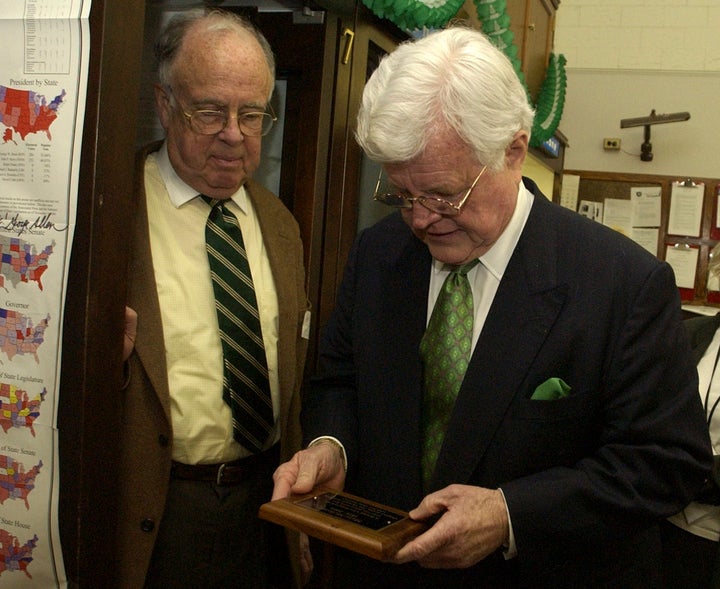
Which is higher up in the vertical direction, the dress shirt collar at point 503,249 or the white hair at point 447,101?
the white hair at point 447,101

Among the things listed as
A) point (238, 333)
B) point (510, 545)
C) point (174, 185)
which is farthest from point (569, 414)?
point (174, 185)

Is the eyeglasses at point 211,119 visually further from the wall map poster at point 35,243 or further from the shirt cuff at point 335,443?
the shirt cuff at point 335,443

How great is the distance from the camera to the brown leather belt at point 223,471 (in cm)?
164

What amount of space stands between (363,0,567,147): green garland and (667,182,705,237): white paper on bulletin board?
1660 millimetres

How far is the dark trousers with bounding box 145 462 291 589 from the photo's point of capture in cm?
165

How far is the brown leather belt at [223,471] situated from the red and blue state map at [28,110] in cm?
79

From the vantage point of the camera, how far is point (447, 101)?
1226mm

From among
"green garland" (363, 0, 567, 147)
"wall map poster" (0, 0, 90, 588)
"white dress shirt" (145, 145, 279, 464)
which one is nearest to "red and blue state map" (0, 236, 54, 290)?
"wall map poster" (0, 0, 90, 588)

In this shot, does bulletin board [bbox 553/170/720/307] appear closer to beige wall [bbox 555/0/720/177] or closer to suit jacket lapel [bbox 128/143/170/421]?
beige wall [bbox 555/0/720/177]

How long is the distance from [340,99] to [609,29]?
4.06 meters

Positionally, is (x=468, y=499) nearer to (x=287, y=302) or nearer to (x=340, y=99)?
(x=287, y=302)

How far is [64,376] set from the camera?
1.21 meters

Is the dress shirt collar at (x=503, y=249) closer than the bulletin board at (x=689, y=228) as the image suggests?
Yes

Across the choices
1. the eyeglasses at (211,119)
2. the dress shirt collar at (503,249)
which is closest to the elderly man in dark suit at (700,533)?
the dress shirt collar at (503,249)
